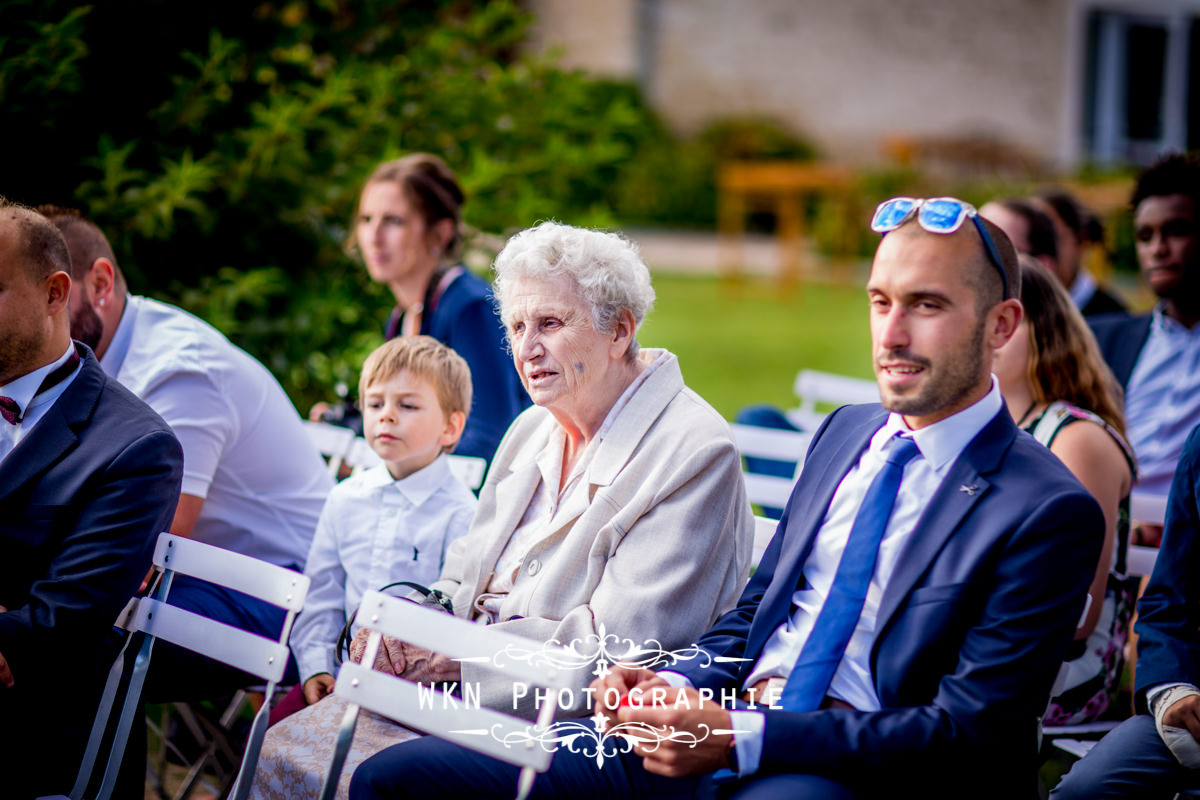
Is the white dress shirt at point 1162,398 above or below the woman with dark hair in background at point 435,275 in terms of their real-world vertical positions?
below

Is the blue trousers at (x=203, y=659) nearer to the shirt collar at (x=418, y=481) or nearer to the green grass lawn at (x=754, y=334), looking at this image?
the shirt collar at (x=418, y=481)

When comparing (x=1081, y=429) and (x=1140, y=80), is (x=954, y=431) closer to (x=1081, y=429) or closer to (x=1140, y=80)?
(x=1081, y=429)

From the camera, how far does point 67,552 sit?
282cm

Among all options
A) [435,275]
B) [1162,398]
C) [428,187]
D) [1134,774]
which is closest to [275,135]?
[428,187]

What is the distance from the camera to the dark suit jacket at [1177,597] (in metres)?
2.77

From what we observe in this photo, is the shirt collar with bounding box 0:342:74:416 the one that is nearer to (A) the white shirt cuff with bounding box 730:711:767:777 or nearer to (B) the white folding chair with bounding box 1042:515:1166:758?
(A) the white shirt cuff with bounding box 730:711:767:777

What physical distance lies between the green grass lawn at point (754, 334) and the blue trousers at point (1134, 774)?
4855mm

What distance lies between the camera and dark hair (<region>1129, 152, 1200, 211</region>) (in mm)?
4672

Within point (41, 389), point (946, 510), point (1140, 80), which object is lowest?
point (946, 510)

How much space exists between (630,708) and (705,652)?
0.33 metres

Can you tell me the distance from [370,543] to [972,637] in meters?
1.81

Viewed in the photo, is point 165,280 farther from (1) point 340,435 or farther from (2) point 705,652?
(2) point 705,652

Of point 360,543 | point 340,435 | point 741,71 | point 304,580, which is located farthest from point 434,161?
point 741,71

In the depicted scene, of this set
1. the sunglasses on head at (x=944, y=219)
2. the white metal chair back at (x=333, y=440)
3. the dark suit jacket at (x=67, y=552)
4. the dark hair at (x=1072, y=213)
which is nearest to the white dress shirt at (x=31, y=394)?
the dark suit jacket at (x=67, y=552)
